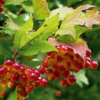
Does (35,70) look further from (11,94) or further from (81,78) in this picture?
(81,78)

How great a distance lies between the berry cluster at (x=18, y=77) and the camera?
22.0 inches

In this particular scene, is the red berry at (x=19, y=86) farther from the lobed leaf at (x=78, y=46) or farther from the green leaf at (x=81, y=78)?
the green leaf at (x=81, y=78)

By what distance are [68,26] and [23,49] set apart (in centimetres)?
20

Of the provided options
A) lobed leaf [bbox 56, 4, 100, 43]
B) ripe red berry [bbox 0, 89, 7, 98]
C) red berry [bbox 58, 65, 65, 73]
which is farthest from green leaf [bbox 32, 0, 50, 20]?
ripe red berry [bbox 0, 89, 7, 98]

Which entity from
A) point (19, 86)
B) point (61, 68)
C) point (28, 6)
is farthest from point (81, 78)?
point (28, 6)

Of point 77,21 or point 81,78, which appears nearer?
point 77,21

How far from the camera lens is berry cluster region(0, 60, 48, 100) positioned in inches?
22.0

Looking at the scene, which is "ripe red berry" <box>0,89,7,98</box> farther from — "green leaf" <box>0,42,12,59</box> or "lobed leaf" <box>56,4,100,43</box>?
"lobed leaf" <box>56,4,100,43</box>

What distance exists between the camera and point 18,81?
61cm

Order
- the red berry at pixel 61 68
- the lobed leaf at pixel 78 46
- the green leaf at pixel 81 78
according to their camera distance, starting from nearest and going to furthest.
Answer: the lobed leaf at pixel 78 46 → the red berry at pixel 61 68 → the green leaf at pixel 81 78

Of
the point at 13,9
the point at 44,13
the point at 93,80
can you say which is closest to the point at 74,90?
the point at 93,80

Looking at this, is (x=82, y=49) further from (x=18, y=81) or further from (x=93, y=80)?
(x=93, y=80)

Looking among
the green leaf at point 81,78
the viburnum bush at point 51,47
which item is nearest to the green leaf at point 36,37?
the viburnum bush at point 51,47

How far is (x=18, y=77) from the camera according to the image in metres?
0.58
